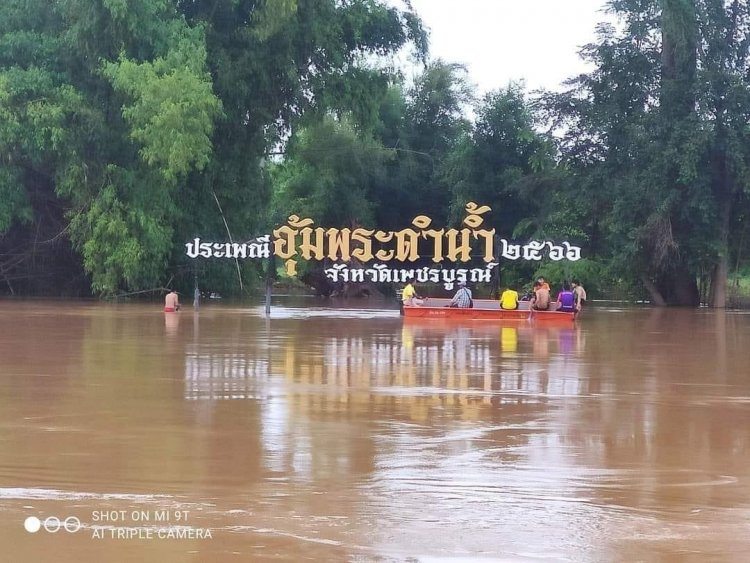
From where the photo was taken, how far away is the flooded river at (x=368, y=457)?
6.11 meters

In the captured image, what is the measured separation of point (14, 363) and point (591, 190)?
1305 inches

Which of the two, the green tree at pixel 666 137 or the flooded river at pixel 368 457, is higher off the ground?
the green tree at pixel 666 137

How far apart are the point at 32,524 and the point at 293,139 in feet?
124

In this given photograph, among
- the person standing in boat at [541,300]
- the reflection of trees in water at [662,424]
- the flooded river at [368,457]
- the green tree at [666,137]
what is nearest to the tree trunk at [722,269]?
the green tree at [666,137]

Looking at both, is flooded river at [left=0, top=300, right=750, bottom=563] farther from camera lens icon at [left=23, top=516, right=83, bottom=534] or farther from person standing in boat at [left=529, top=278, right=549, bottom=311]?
person standing in boat at [left=529, top=278, right=549, bottom=311]

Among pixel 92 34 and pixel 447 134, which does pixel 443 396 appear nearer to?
pixel 92 34

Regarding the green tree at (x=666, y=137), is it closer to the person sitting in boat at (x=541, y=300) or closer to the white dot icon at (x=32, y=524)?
the person sitting in boat at (x=541, y=300)

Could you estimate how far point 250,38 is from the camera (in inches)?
1513

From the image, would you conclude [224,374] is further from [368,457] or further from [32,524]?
[32,524]

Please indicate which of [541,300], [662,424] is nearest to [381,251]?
[541,300]

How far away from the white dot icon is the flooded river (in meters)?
0.02

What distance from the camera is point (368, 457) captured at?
836cm

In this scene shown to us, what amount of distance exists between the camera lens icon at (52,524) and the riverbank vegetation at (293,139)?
2916cm

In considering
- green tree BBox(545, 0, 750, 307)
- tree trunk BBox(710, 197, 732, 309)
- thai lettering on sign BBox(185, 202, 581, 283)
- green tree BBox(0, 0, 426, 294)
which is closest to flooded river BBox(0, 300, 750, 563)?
thai lettering on sign BBox(185, 202, 581, 283)
